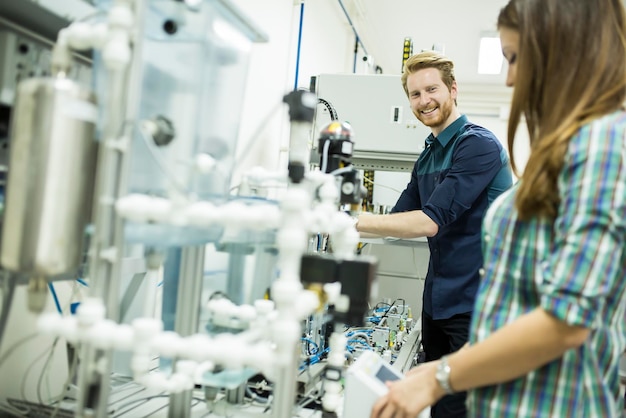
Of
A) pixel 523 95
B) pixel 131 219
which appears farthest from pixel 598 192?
pixel 131 219

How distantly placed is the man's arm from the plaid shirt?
0.82 metres

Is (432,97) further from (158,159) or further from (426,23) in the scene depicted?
(426,23)

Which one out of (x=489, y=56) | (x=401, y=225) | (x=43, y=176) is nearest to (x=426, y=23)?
(x=489, y=56)

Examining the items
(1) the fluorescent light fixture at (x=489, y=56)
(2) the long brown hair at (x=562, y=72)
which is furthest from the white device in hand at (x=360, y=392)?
(1) the fluorescent light fixture at (x=489, y=56)

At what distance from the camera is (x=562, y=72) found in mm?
696

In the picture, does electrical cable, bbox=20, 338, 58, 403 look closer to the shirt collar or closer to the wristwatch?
the wristwatch

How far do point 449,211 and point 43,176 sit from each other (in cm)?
126

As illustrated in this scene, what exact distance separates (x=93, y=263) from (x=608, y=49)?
30.4 inches

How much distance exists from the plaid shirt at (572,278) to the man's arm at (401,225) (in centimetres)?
82

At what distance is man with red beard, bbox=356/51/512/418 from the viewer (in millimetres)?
1599

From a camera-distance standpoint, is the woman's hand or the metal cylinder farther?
the woman's hand

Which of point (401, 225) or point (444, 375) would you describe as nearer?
point (444, 375)

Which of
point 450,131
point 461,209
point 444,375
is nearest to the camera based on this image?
point 444,375

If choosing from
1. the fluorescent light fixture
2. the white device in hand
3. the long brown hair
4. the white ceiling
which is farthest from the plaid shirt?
the fluorescent light fixture
